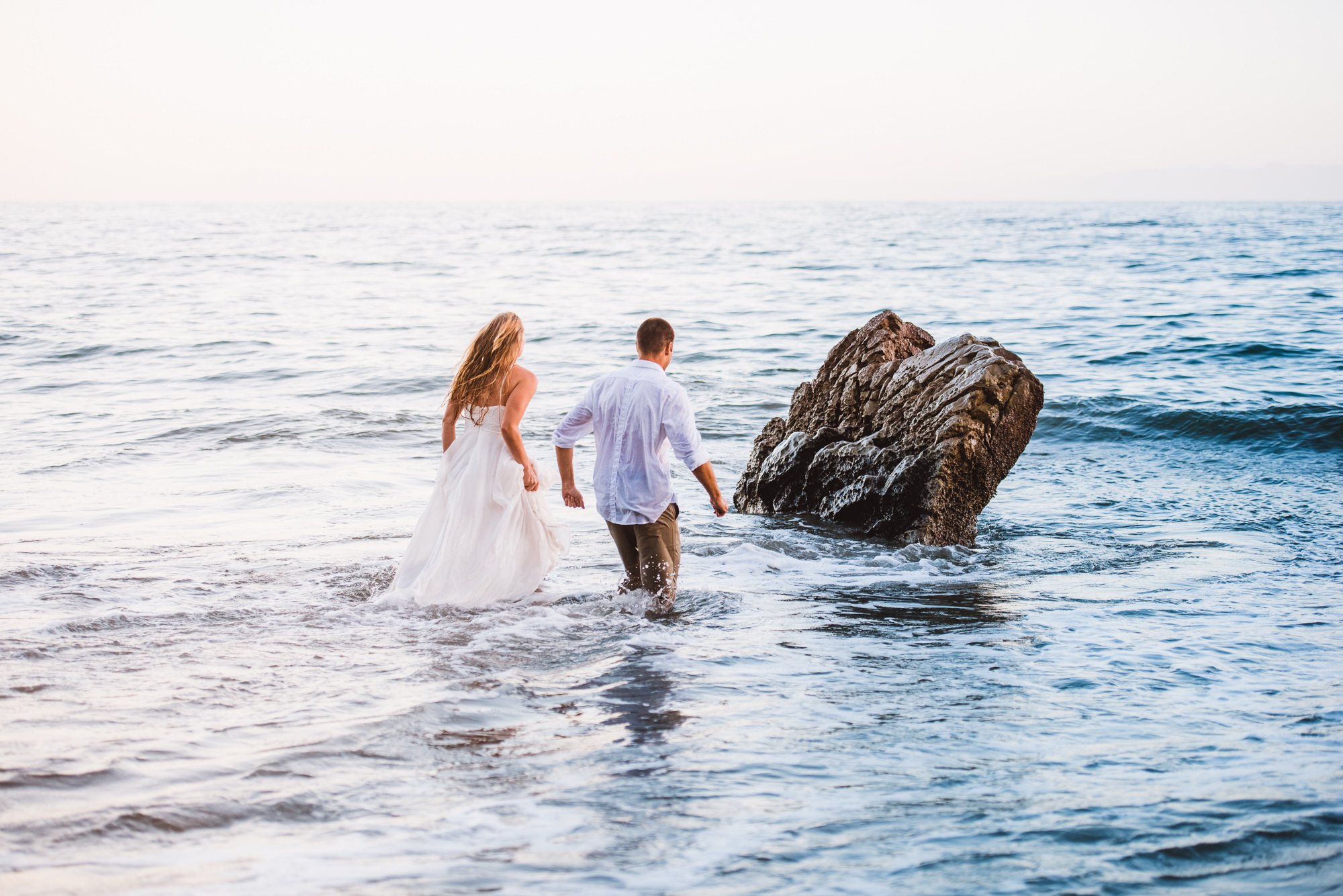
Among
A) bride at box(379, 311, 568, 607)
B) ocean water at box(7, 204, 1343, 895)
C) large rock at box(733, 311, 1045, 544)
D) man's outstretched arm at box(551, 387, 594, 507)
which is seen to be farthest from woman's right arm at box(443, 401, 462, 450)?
large rock at box(733, 311, 1045, 544)

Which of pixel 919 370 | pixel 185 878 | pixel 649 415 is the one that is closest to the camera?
pixel 185 878

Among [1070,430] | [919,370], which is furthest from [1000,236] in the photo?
[919,370]

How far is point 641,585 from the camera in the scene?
663 cm

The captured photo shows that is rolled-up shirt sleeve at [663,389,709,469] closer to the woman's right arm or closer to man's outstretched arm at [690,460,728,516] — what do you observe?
man's outstretched arm at [690,460,728,516]

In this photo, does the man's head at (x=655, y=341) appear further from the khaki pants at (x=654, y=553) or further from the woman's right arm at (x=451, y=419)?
the woman's right arm at (x=451, y=419)

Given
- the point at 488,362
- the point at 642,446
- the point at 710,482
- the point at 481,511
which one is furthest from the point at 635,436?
the point at 481,511

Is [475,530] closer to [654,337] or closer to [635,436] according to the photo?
[635,436]

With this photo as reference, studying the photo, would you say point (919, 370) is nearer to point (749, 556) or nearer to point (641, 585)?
point (749, 556)

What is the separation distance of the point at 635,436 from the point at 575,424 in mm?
394

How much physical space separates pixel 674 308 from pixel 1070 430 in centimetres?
1683

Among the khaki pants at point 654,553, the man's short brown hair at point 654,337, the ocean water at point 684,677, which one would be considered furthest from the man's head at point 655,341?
the ocean water at point 684,677

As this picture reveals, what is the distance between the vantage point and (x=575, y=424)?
6.27m

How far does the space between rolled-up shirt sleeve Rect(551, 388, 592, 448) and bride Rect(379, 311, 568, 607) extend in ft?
0.81

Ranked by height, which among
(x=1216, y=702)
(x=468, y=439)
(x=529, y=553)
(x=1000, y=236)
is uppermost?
(x=1000, y=236)
